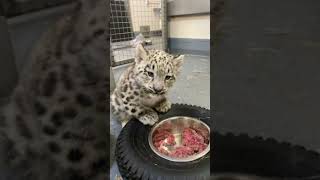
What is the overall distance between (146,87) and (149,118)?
0.10 metres

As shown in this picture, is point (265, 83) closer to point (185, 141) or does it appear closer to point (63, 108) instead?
point (63, 108)

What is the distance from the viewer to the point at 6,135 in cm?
44

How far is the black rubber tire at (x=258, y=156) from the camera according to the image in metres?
0.32

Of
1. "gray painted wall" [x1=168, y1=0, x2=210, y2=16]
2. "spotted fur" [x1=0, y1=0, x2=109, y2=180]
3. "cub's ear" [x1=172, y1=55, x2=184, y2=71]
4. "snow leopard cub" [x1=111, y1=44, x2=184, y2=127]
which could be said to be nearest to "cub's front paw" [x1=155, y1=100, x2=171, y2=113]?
"snow leopard cub" [x1=111, y1=44, x2=184, y2=127]

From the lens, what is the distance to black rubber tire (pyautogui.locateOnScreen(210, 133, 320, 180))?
0.32 metres

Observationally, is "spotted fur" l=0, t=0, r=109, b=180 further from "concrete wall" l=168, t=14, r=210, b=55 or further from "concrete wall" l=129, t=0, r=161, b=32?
"concrete wall" l=129, t=0, r=161, b=32

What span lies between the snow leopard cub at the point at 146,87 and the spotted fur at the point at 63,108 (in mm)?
339

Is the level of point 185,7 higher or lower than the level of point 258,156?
higher

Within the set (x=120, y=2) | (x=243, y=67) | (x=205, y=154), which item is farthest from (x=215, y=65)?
(x=120, y=2)

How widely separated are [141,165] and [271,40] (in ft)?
1.39

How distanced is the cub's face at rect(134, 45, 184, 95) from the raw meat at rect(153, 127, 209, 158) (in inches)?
5.4

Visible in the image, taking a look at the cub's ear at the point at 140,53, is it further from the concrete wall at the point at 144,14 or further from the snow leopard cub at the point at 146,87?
the concrete wall at the point at 144,14

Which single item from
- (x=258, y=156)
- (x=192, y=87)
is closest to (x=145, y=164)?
(x=258, y=156)

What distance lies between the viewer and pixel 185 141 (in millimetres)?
713
